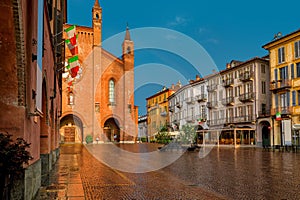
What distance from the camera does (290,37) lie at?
32.6 m

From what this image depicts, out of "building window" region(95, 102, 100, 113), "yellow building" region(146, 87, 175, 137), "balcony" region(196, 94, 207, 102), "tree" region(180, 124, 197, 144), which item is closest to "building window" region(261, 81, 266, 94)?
"tree" region(180, 124, 197, 144)

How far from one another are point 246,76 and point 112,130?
68.9 feet

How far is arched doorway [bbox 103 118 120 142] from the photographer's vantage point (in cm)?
4838

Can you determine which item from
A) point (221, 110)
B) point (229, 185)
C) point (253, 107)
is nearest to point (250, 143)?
point (253, 107)

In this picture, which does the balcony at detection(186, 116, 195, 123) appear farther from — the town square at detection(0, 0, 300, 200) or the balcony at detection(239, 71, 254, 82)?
the balcony at detection(239, 71, 254, 82)

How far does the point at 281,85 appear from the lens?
33719mm

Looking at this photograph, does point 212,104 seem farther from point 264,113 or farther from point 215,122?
point 264,113

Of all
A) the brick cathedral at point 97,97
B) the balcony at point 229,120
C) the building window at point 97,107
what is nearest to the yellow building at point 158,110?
the brick cathedral at point 97,97

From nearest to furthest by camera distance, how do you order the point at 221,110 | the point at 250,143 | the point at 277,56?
the point at 277,56, the point at 250,143, the point at 221,110

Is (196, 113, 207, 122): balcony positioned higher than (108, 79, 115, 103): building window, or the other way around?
(108, 79, 115, 103): building window

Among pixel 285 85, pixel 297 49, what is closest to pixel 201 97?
pixel 285 85

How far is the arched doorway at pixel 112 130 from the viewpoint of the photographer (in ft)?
159

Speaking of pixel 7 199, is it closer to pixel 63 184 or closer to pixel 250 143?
pixel 63 184

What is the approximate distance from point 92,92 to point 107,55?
5922 millimetres
